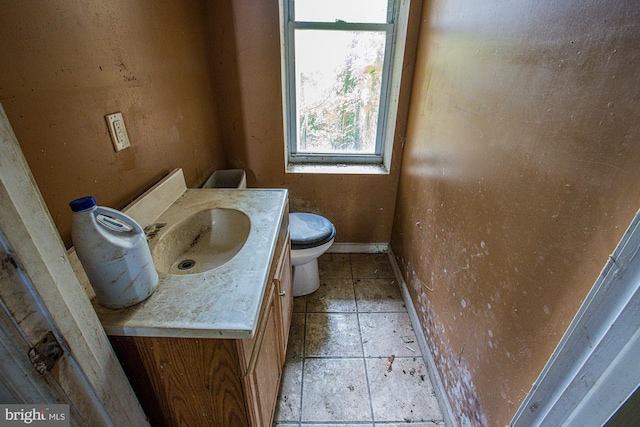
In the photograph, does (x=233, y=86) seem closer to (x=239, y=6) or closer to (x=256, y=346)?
(x=239, y=6)

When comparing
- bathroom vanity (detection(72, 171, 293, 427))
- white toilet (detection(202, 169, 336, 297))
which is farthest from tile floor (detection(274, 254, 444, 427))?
bathroom vanity (detection(72, 171, 293, 427))

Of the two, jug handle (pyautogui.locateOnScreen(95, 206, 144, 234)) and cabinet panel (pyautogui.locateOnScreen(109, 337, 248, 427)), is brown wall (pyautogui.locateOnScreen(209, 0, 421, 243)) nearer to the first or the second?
jug handle (pyautogui.locateOnScreen(95, 206, 144, 234))

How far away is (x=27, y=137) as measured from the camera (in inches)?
26.8

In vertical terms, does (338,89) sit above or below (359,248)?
above

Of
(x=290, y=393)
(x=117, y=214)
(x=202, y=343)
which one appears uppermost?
(x=117, y=214)

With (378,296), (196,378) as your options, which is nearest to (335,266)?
(378,296)

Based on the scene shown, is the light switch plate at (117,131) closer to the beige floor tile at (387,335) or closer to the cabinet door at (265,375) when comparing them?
the cabinet door at (265,375)

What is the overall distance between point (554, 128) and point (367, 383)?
4.16ft

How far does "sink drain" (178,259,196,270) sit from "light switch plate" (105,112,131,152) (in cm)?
43

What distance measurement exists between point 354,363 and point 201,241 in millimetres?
960

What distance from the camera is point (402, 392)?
137 cm

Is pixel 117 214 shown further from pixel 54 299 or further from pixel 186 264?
pixel 186 264

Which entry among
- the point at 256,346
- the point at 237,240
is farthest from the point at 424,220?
the point at 256,346

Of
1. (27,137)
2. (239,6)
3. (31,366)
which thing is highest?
(239,6)
